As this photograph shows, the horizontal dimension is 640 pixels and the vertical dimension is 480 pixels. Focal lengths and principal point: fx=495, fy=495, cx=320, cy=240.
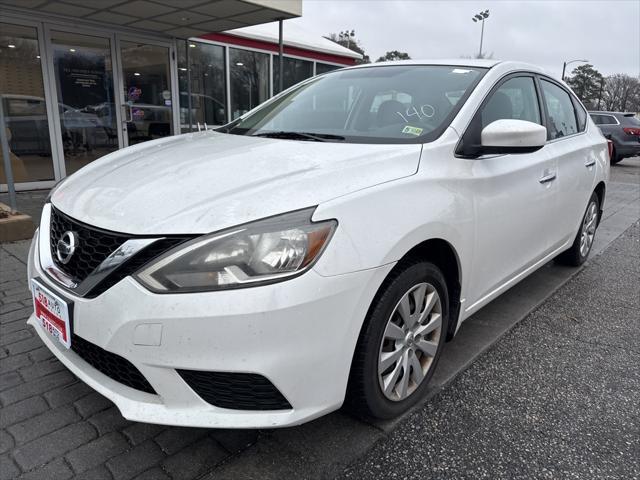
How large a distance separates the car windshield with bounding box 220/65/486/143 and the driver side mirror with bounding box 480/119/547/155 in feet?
0.69

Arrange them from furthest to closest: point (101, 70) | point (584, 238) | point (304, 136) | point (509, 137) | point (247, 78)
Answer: point (247, 78) < point (101, 70) < point (584, 238) < point (304, 136) < point (509, 137)

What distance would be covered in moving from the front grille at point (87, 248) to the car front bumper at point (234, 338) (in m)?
0.14

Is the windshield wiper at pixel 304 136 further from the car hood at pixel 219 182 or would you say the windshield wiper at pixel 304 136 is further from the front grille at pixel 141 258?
the front grille at pixel 141 258

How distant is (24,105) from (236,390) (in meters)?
7.20

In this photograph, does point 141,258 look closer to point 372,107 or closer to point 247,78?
point 372,107

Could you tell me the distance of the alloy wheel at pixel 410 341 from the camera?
2.08 metres

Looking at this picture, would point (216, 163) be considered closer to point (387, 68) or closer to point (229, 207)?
point (229, 207)

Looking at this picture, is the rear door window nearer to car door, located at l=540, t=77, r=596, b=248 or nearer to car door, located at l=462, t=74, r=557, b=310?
car door, located at l=540, t=77, r=596, b=248

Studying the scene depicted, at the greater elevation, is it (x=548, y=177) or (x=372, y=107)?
(x=372, y=107)

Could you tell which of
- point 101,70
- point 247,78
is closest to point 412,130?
point 101,70

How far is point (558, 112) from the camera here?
12.4ft

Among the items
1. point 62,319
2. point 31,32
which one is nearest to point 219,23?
point 31,32

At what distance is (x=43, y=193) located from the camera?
23.9 ft

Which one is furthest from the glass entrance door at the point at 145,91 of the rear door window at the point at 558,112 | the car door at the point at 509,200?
the car door at the point at 509,200
